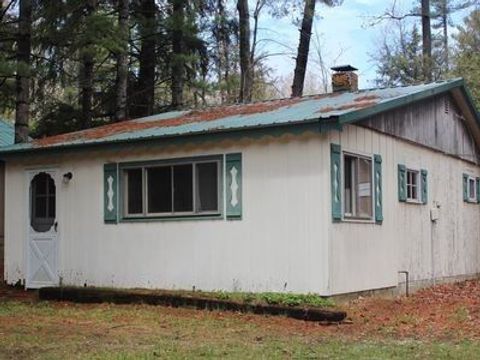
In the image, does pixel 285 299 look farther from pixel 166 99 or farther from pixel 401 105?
pixel 166 99

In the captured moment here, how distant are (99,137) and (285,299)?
5163 mm

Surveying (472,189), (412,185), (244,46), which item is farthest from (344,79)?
(244,46)

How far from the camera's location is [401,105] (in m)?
13.7

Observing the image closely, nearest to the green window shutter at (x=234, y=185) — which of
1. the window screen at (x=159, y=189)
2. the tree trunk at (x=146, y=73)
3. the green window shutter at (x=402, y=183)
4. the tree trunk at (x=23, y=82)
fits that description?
the window screen at (x=159, y=189)

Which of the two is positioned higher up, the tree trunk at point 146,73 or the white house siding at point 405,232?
the tree trunk at point 146,73

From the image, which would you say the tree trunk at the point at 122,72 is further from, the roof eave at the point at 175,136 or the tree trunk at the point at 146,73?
the roof eave at the point at 175,136

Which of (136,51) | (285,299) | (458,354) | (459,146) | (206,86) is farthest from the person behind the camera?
(136,51)

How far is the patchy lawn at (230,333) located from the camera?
26.2ft

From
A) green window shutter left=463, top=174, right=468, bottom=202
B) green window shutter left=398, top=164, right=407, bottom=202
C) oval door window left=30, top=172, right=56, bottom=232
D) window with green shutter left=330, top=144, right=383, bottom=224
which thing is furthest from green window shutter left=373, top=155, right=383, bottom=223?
oval door window left=30, top=172, right=56, bottom=232

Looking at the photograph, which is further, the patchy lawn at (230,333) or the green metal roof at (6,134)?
the green metal roof at (6,134)

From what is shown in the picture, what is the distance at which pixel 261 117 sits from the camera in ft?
41.7

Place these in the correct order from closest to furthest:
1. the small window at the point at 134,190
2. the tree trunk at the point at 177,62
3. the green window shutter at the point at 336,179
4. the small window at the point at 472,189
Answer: the green window shutter at the point at 336,179 < the small window at the point at 134,190 < the small window at the point at 472,189 < the tree trunk at the point at 177,62

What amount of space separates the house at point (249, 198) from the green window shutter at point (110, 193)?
0.8 inches

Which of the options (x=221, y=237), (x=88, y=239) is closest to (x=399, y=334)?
(x=221, y=237)
